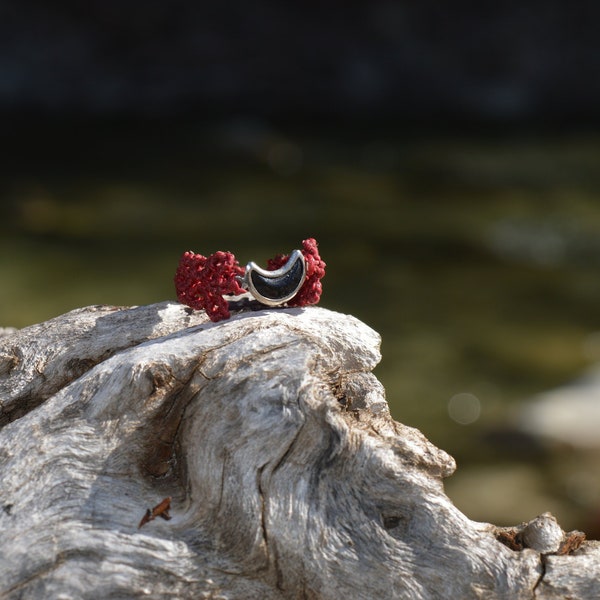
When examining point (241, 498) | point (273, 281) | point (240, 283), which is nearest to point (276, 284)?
point (273, 281)

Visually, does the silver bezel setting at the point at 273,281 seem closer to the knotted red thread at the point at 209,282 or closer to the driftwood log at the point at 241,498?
the knotted red thread at the point at 209,282

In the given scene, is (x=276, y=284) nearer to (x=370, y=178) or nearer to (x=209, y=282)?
(x=209, y=282)

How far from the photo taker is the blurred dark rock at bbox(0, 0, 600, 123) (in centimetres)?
1559

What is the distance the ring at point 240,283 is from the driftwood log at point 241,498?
306mm

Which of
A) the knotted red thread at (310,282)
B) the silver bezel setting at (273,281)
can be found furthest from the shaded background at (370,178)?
the silver bezel setting at (273,281)

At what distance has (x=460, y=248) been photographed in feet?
36.7

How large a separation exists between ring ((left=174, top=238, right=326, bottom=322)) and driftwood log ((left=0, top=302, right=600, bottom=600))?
31 centimetres

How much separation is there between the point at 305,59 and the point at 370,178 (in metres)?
3.86

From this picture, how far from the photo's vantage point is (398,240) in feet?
37.2

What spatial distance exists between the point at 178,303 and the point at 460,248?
8.40 meters

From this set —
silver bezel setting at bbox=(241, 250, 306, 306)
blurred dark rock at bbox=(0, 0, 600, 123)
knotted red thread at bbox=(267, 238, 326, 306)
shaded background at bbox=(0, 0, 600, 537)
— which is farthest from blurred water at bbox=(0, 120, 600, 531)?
silver bezel setting at bbox=(241, 250, 306, 306)

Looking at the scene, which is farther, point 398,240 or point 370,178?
point 370,178

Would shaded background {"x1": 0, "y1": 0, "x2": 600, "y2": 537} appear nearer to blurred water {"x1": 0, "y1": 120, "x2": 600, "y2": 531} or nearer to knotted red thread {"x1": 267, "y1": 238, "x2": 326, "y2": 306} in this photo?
blurred water {"x1": 0, "y1": 120, "x2": 600, "y2": 531}

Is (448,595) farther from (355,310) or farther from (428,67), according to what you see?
(428,67)
